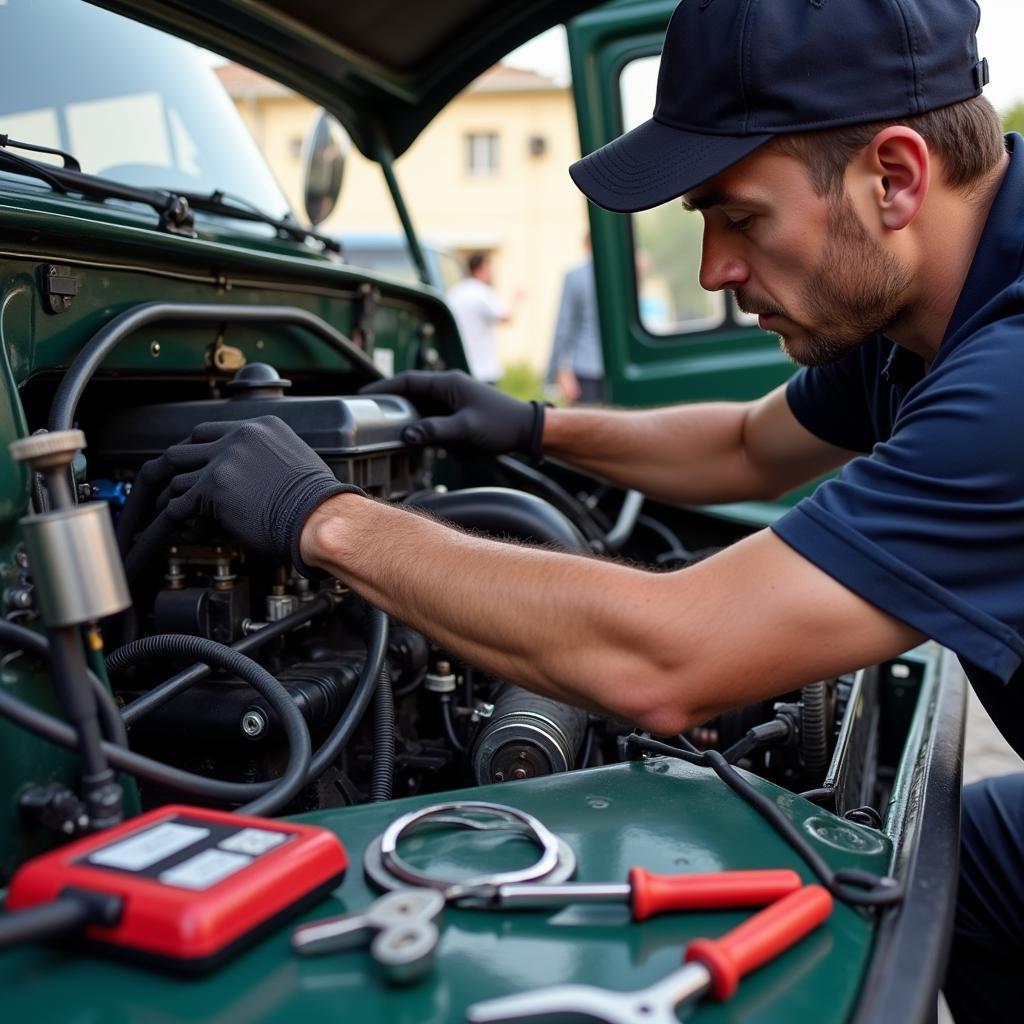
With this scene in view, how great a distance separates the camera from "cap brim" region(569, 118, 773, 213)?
1.38m

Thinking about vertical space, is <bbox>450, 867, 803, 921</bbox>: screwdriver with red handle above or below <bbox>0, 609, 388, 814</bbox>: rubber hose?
below

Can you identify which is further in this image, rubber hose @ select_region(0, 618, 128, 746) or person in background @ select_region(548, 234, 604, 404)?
person in background @ select_region(548, 234, 604, 404)

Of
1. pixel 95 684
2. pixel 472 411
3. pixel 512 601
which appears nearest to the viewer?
pixel 95 684

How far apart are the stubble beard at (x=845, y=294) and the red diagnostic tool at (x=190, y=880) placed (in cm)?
97

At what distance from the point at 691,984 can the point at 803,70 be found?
42.7 inches

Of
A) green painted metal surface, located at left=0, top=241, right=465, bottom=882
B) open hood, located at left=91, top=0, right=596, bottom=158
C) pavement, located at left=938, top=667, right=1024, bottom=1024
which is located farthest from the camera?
pavement, located at left=938, top=667, right=1024, bottom=1024

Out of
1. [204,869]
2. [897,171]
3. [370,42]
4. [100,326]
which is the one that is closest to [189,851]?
[204,869]

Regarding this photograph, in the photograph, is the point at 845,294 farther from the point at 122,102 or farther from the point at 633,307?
the point at 633,307

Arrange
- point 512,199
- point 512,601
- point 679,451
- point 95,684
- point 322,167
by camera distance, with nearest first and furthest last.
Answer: point 95,684
point 512,601
point 679,451
point 322,167
point 512,199

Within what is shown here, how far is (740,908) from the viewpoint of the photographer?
977mm

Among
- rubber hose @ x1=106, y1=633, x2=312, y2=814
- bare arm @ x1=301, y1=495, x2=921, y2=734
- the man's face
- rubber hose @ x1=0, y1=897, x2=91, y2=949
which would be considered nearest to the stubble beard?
the man's face

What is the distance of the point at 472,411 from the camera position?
2223 mm

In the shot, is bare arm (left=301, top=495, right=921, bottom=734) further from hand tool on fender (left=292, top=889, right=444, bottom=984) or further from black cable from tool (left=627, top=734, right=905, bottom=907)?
hand tool on fender (left=292, top=889, right=444, bottom=984)

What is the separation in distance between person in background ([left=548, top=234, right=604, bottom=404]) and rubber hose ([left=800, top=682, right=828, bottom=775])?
228 inches
